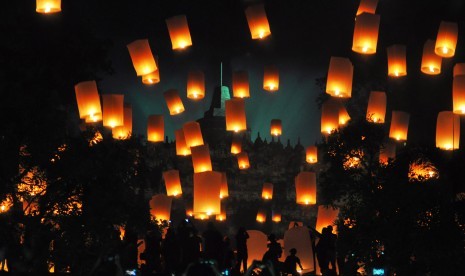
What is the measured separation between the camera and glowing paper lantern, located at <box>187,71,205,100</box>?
16.0 m

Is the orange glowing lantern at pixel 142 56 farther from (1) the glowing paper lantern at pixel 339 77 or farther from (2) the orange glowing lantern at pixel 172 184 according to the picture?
(2) the orange glowing lantern at pixel 172 184

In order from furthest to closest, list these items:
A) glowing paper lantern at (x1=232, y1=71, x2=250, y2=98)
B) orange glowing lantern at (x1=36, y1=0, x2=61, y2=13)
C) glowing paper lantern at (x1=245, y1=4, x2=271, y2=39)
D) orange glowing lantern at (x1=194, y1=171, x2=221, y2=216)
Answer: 1. glowing paper lantern at (x1=232, y1=71, x2=250, y2=98)
2. orange glowing lantern at (x1=194, y1=171, x2=221, y2=216)
3. glowing paper lantern at (x1=245, y1=4, x2=271, y2=39)
4. orange glowing lantern at (x1=36, y1=0, x2=61, y2=13)

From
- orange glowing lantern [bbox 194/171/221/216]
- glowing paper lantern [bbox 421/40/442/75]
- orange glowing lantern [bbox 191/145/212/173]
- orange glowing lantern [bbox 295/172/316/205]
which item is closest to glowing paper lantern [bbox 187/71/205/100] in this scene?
orange glowing lantern [bbox 191/145/212/173]

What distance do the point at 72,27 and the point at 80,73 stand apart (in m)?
1.81

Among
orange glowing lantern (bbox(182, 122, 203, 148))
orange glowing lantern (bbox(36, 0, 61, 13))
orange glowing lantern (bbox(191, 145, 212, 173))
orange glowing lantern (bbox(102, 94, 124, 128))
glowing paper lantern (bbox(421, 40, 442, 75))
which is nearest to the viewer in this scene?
orange glowing lantern (bbox(36, 0, 61, 13))

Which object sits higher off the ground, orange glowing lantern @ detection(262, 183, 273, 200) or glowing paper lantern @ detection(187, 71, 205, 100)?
orange glowing lantern @ detection(262, 183, 273, 200)

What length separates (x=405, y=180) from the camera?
12.2 m

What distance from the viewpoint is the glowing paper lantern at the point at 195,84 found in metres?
16.0

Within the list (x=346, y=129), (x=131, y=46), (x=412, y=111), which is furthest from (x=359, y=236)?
(x=412, y=111)

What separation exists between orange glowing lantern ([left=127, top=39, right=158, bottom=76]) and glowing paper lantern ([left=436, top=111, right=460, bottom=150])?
565 centimetres

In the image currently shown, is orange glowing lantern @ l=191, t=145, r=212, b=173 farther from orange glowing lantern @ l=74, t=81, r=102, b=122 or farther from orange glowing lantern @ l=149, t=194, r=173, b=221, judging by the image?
orange glowing lantern @ l=74, t=81, r=102, b=122

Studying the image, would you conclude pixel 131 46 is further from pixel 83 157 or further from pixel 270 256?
pixel 270 256

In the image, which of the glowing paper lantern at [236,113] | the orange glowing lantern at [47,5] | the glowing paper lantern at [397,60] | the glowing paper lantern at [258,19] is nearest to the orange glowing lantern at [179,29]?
the glowing paper lantern at [258,19]

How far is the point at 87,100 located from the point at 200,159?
16.1 feet
